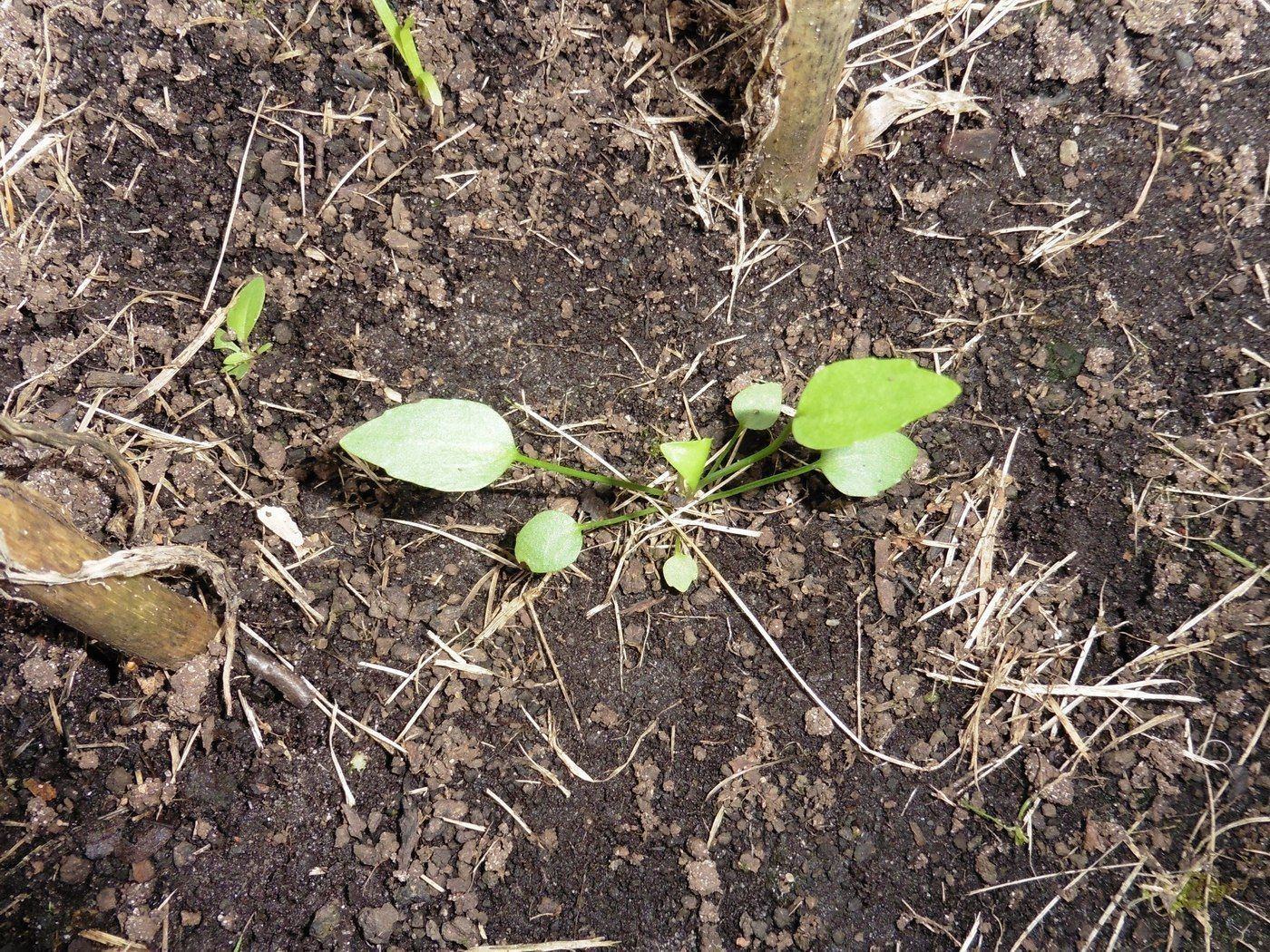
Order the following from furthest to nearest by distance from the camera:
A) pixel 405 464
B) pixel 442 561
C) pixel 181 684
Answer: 1. pixel 442 561
2. pixel 181 684
3. pixel 405 464

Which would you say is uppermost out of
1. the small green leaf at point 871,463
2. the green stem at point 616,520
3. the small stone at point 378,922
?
the small green leaf at point 871,463

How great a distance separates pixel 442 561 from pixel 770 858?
73cm

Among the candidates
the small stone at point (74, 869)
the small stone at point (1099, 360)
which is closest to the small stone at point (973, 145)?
the small stone at point (1099, 360)

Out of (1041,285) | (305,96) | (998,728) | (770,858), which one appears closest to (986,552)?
(998,728)

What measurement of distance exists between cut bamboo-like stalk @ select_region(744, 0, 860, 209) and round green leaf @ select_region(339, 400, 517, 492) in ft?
2.16

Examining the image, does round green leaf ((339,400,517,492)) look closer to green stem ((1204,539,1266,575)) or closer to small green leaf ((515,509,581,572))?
small green leaf ((515,509,581,572))

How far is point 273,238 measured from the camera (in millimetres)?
1336

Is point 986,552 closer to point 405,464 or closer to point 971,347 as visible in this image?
point 971,347

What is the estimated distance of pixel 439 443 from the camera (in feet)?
3.60

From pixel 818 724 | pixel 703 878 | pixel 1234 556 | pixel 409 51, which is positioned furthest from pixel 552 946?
pixel 409 51

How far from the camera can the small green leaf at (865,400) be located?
0.91 m

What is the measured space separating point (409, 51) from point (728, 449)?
2.92 ft

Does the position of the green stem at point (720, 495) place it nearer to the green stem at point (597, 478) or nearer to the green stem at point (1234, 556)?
the green stem at point (597, 478)

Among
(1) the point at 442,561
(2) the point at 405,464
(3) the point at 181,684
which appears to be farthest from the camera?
(1) the point at 442,561
